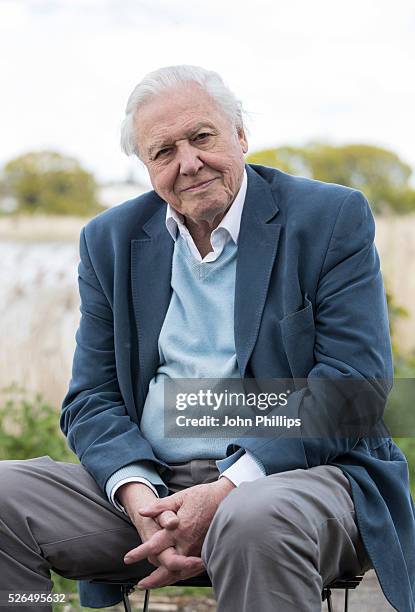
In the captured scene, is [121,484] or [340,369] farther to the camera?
[121,484]

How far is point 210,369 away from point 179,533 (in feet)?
1.48

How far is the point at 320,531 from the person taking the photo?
216cm

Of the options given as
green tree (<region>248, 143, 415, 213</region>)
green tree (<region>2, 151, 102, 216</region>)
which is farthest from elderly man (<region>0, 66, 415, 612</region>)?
green tree (<region>248, 143, 415, 213</region>)

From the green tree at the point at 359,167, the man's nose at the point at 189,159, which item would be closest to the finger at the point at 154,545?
the man's nose at the point at 189,159

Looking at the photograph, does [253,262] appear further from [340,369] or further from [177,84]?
[177,84]

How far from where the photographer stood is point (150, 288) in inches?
108

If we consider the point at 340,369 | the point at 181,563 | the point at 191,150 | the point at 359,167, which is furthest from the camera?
the point at 359,167

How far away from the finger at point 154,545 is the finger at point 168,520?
0.06 ft

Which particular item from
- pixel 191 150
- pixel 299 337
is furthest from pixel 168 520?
pixel 191 150

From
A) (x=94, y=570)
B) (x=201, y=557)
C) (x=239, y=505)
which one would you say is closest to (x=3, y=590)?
(x=94, y=570)

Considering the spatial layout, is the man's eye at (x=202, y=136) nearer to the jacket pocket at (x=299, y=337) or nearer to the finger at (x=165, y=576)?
the jacket pocket at (x=299, y=337)

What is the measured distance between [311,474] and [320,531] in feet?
0.55

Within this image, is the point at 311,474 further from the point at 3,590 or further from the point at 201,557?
the point at 3,590

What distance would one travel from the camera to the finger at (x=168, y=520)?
231 centimetres
